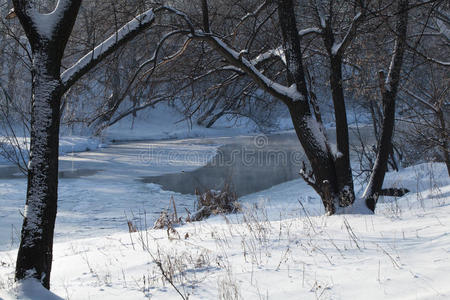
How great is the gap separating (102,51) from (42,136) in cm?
102

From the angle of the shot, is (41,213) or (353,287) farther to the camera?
(41,213)

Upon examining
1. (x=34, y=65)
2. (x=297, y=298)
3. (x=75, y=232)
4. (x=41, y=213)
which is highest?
(x=34, y=65)

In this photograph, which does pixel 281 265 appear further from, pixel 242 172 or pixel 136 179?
pixel 242 172

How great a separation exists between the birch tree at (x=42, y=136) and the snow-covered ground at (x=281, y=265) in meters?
0.24

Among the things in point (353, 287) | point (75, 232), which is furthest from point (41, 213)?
point (75, 232)

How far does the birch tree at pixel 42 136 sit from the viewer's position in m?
3.44

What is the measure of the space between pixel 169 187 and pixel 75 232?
17.4ft

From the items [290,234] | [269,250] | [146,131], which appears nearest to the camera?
[269,250]

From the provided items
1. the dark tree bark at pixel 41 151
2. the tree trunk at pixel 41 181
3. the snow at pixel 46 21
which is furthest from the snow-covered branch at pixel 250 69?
the tree trunk at pixel 41 181

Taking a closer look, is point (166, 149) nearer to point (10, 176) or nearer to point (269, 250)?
point (10, 176)

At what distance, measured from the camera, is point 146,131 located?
34094mm

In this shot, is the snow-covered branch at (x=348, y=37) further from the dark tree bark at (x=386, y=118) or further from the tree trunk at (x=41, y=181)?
the tree trunk at (x=41, y=181)

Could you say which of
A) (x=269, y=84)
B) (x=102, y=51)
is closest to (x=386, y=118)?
(x=269, y=84)

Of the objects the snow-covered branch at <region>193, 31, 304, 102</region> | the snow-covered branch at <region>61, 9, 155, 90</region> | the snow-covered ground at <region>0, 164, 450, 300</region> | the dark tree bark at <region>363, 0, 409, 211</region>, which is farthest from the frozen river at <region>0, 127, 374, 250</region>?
the dark tree bark at <region>363, 0, 409, 211</region>
